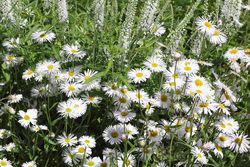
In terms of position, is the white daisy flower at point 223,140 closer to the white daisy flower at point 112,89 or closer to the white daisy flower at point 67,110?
the white daisy flower at point 112,89

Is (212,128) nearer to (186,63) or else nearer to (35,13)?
(186,63)

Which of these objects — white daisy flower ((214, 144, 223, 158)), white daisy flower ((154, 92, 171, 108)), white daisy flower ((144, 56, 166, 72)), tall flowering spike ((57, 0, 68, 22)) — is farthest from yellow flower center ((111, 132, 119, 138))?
tall flowering spike ((57, 0, 68, 22))

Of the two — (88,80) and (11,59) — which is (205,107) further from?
(11,59)

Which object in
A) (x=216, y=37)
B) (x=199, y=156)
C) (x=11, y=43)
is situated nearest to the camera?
(x=199, y=156)

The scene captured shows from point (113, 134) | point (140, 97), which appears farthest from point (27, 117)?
point (140, 97)

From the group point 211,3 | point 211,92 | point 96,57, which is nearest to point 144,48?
point 96,57
